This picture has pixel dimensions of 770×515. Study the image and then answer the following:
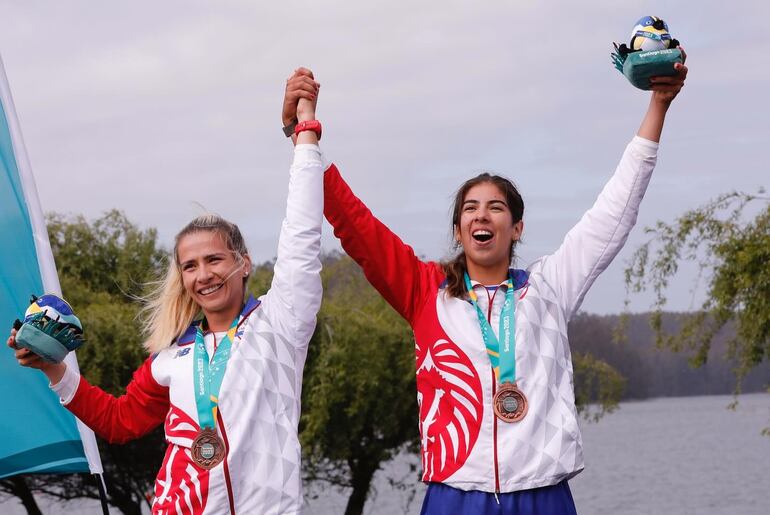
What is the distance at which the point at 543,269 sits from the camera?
342 centimetres

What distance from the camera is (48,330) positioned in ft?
10.6

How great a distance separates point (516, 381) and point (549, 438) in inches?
7.4

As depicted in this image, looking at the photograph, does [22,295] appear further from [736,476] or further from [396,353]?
[736,476]

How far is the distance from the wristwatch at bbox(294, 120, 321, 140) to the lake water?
8496 mm

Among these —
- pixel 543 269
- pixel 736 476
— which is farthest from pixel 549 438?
pixel 736 476

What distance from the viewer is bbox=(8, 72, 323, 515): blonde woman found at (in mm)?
3082

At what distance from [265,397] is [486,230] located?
0.85 metres

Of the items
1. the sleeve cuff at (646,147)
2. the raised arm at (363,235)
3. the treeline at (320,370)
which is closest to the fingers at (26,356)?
the raised arm at (363,235)

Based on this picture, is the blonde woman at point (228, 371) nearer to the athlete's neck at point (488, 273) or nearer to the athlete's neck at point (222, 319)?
the athlete's neck at point (222, 319)

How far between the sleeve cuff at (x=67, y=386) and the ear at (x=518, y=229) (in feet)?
4.88

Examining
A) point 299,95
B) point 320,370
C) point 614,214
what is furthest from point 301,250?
point 320,370

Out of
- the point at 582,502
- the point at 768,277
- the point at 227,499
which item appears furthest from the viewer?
the point at 582,502

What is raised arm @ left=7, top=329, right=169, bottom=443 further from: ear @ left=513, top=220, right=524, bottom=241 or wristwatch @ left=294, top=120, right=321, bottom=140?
ear @ left=513, top=220, right=524, bottom=241

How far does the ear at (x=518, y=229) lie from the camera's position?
3.46 metres
